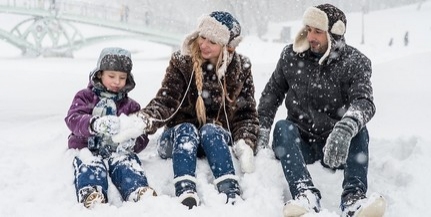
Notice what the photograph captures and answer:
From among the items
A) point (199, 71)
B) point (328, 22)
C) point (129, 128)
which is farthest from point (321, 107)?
point (129, 128)

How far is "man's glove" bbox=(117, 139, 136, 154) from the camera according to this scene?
11.7ft

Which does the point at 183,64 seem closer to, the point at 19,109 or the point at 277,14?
the point at 19,109

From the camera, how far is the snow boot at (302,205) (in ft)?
9.30

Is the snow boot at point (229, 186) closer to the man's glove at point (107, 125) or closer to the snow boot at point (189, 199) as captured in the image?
the snow boot at point (189, 199)

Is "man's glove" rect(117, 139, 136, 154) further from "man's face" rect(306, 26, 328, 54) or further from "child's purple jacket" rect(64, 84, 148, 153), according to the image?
"man's face" rect(306, 26, 328, 54)

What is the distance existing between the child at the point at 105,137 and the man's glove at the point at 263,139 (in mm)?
903

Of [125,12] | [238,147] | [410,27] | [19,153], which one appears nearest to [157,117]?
[238,147]

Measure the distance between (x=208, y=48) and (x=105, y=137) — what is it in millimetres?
995

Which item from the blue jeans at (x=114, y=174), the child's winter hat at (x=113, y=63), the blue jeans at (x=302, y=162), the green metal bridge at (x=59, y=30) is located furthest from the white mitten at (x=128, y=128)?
the green metal bridge at (x=59, y=30)

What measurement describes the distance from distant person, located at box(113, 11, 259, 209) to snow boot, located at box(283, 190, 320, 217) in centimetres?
60

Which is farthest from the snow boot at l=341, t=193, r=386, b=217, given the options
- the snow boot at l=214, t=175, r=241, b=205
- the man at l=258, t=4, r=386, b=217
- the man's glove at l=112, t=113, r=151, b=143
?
the man's glove at l=112, t=113, r=151, b=143

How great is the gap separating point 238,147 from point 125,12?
81.1 ft

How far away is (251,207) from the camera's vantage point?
3061mm

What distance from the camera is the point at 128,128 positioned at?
328 cm
